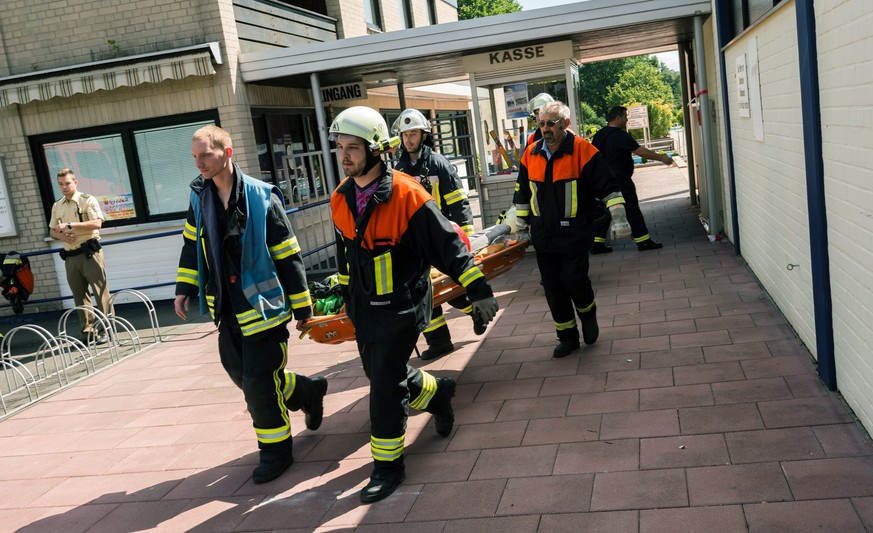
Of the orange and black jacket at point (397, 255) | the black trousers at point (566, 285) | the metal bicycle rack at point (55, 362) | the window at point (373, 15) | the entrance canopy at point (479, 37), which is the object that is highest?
the window at point (373, 15)

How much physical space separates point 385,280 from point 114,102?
924 centimetres

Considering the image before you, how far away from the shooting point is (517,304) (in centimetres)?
877

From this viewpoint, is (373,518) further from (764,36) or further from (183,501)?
(764,36)

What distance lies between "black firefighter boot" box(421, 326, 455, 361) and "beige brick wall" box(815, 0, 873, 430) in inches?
123

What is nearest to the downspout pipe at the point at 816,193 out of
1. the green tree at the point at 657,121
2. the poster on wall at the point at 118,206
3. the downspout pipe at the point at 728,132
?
the downspout pipe at the point at 728,132

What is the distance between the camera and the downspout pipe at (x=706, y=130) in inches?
429

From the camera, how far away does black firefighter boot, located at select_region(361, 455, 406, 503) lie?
4.43m

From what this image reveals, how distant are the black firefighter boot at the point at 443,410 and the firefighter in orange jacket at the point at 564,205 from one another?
156cm

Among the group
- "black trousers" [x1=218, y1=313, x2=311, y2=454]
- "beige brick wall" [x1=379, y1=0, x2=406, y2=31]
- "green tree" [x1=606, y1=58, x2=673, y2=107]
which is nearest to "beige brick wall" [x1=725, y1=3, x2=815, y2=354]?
"black trousers" [x1=218, y1=313, x2=311, y2=454]

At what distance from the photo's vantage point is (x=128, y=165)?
41.5 feet

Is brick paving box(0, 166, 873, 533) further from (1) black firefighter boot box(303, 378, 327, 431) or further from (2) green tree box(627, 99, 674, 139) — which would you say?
(2) green tree box(627, 99, 674, 139)

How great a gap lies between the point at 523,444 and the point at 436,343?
228 centimetres

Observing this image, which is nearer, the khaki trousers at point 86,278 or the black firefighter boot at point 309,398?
the black firefighter boot at point 309,398

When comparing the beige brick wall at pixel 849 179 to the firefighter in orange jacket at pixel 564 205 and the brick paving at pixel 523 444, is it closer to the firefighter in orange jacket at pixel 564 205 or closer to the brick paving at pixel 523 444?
the brick paving at pixel 523 444
